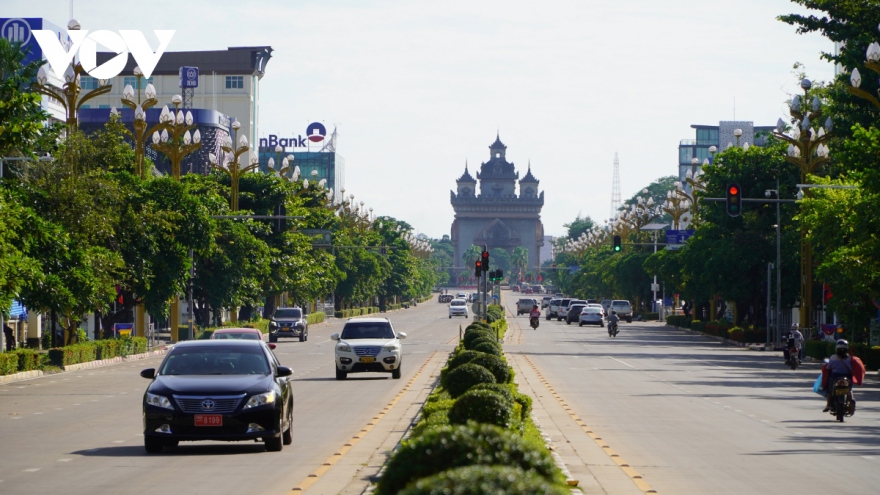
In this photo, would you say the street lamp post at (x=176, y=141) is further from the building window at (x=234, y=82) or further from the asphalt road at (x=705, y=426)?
the building window at (x=234, y=82)

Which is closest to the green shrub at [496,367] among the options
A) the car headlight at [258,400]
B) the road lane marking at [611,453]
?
the road lane marking at [611,453]

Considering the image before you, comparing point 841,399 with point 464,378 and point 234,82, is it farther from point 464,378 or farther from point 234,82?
point 234,82

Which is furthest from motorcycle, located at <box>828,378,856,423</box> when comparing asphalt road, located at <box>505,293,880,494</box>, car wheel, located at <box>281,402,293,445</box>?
car wheel, located at <box>281,402,293,445</box>

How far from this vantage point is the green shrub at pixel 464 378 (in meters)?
18.6

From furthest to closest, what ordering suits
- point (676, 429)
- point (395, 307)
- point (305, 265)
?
point (395, 307) < point (305, 265) < point (676, 429)

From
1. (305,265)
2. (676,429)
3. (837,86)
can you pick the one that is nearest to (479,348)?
(676,429)

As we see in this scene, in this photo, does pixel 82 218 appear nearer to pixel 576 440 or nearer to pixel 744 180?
pixel 576 440

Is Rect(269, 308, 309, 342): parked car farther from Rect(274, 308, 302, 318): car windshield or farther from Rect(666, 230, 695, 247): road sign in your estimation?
Rect(666, 230, 695, 247): road sign

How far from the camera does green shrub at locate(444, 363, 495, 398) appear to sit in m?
18.6

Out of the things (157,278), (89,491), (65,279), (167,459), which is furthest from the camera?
(157,278)

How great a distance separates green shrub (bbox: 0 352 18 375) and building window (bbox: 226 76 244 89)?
116091 mm

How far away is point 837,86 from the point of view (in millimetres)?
54062

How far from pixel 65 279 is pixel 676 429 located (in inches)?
897

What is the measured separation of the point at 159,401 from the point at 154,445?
2.43ft
